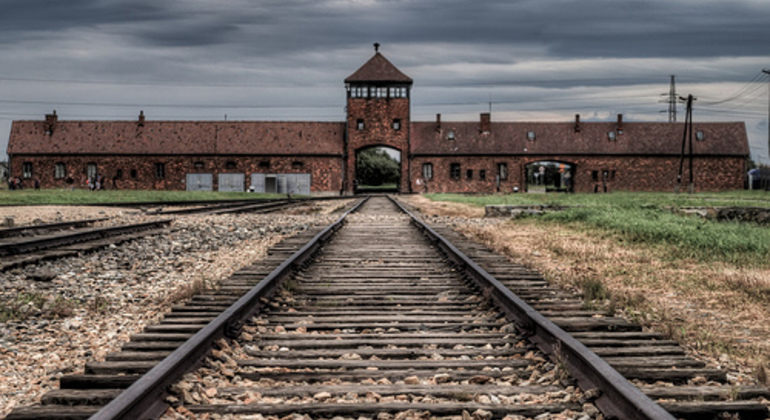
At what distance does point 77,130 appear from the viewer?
58.7 m

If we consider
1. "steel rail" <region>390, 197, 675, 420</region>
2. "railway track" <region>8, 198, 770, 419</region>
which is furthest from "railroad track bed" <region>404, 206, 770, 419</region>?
"steel rail" <region>390, 197, 675, 420</region>

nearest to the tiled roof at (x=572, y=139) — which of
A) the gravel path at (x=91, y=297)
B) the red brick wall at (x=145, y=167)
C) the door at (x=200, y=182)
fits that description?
the red brick wall at (x=145, y=167)

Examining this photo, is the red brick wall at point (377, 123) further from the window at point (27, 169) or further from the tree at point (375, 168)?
the tree at point (375, 168)

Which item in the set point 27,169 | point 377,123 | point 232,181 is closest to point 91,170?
point 27,169

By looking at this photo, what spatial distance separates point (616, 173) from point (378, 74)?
22.6m

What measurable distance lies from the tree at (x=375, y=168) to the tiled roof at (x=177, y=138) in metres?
29.1

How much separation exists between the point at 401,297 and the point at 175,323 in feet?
7.00

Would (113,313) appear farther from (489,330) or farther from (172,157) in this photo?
(172,157)

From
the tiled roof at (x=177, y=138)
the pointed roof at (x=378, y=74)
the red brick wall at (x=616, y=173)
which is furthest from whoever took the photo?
the red brick wall at (x=616, y=173)

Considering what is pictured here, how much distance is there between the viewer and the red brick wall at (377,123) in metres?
55.9

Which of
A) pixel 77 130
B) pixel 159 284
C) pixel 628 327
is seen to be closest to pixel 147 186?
pixel 77 130

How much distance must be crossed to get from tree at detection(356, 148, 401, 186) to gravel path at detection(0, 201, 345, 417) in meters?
77.0

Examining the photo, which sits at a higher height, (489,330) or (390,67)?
(390,67)

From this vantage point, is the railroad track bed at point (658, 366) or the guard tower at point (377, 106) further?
the guard tower at point (377, 106)
